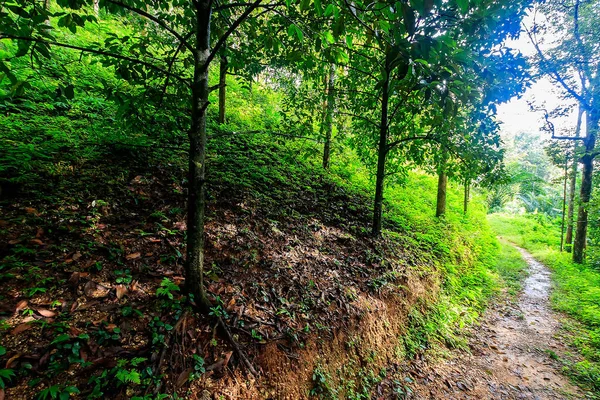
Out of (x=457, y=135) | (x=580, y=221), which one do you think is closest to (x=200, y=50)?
(x=457, y=135)

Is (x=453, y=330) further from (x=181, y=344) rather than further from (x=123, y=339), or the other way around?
(x=123, y=339)

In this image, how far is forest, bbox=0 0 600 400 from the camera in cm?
225

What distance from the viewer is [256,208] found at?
567 centimetres

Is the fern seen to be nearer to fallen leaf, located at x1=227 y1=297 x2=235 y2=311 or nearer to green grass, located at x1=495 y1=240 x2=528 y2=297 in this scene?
fallen leaf, located at x1=227 y1=297 x2=235 y2=311

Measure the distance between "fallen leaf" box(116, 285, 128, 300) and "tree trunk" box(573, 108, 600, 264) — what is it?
16417mm

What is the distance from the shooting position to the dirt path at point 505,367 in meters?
4.38

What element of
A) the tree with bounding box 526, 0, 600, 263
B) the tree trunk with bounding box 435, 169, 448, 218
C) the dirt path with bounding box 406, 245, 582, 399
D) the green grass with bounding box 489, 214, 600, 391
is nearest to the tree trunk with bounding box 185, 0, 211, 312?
the dirt path with bounding box 406, 245, 582, 399

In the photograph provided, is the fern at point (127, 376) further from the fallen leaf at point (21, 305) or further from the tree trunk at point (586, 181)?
the tree trunk at point (586, 181)

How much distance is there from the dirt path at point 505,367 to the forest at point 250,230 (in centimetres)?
4

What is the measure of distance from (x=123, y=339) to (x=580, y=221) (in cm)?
1727

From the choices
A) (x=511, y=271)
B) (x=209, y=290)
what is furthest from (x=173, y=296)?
(x=511, y=271)

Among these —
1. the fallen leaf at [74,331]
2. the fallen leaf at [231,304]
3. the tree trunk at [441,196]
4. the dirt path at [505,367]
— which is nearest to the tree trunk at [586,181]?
the tree trunk at [441,196]

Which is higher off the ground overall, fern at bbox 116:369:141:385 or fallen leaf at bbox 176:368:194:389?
fern at bbox 116:369:141:385

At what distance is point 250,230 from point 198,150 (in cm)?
237
